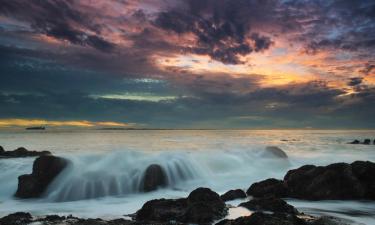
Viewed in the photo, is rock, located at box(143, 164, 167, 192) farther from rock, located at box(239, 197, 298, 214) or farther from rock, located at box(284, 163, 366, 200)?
rock, located at box(239, 197, 298, 214)

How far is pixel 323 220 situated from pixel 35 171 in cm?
1270

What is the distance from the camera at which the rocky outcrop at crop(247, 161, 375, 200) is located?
13.4 meters

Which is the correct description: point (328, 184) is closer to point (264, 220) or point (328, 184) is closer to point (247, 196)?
point (247, 196)

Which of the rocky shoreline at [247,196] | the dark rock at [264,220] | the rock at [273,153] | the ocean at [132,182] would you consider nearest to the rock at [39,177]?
the rocky shoreline at [247,196]

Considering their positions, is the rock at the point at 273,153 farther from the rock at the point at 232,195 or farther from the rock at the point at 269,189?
the rock at the point at 232,195

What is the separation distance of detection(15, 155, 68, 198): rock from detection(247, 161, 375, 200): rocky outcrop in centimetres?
919

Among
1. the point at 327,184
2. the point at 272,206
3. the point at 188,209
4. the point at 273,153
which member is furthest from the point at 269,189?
the point at 273,153

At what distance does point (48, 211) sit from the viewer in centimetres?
1266

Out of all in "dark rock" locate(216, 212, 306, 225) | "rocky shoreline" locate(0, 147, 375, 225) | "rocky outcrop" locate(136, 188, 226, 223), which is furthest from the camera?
"rocky outcrop" locate(136, 188, 226, 223)

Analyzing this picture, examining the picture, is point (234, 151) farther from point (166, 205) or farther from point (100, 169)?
point (166, 205)

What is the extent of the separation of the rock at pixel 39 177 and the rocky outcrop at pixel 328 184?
9185 millimetres

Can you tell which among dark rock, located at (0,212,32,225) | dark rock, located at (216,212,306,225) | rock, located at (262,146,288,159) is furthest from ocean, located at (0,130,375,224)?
dark rock, located at (0,212,32,225)

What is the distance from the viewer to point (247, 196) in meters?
13.7

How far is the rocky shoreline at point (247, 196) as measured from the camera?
9.07 meters
